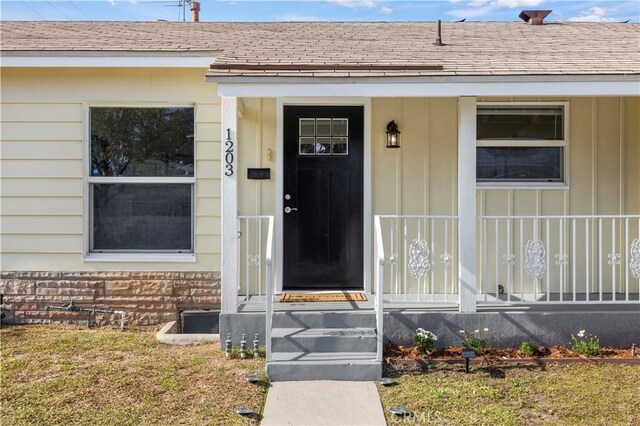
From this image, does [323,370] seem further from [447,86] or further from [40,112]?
[40,112]

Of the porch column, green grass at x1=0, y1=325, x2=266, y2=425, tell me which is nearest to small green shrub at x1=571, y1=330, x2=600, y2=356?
the porch column

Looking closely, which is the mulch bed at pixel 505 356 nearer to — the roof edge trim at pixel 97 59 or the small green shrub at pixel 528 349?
the small green shrub at pixel 528 349

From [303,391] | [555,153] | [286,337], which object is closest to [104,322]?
[286,337]

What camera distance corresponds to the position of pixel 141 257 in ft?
18.7

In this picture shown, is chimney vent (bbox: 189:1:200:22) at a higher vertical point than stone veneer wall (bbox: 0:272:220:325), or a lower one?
higher

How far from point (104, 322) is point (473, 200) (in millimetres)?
4291

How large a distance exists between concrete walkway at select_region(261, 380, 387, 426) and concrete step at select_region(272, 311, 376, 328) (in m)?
0.65

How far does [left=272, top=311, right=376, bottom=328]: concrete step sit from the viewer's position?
4.68 metres

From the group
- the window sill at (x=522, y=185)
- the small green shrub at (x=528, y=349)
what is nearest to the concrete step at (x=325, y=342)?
the small green shrub at (x=528, y=349)

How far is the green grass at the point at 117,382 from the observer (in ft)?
11.4

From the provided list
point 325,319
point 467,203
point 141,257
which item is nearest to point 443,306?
point 467,203

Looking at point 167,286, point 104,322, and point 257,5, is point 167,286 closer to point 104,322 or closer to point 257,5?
point 104,322

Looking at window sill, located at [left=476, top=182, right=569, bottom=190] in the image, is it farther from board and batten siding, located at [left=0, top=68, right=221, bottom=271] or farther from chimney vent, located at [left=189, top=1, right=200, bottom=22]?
chimney vent, located at [left=189, top=1, right=200, bottom=22]

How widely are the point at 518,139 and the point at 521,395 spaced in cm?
294
